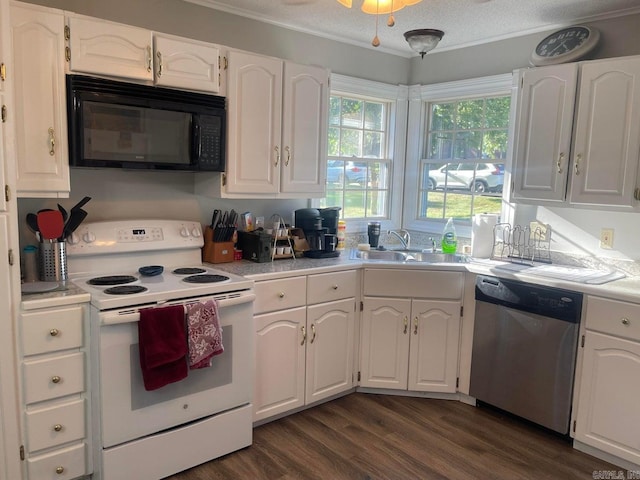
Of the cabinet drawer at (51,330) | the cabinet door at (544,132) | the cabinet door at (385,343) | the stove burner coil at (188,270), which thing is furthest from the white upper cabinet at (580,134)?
the cabinet drawer at (51,330)

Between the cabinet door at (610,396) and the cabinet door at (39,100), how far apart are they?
2.71m

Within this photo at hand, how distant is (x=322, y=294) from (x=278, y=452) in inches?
34.8

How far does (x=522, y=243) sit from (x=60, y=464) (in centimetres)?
291

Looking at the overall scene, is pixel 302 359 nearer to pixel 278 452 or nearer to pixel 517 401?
pixel 278 452

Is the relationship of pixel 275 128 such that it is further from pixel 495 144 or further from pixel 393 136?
pixel 495 144

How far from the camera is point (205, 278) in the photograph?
2518mm

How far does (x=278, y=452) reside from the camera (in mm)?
2584

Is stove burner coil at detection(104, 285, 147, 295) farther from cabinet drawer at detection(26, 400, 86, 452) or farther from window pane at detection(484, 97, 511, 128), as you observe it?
window pane at detection(484, 97, 511, 128)

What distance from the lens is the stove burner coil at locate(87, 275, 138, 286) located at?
2.36m

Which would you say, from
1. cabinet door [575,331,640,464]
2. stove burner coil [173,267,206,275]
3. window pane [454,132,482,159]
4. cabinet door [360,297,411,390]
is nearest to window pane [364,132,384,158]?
window pane [454,132,482,159]

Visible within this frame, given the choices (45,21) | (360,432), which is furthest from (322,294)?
(45,21)

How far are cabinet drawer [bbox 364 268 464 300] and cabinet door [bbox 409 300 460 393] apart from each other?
6 cm

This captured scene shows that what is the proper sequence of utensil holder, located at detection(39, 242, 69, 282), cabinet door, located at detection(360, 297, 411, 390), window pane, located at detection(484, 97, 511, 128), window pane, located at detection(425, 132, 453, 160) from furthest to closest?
window pane, located at detection(425, 132, 453, 160) → window pane, located at detection(484, 97, 511, 128) → cabinet door, located at detection(360, 297, 411, 390) → utensil holder, located at detection(39, 242, 69, 282)

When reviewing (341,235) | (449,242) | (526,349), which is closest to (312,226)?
(341,235)
